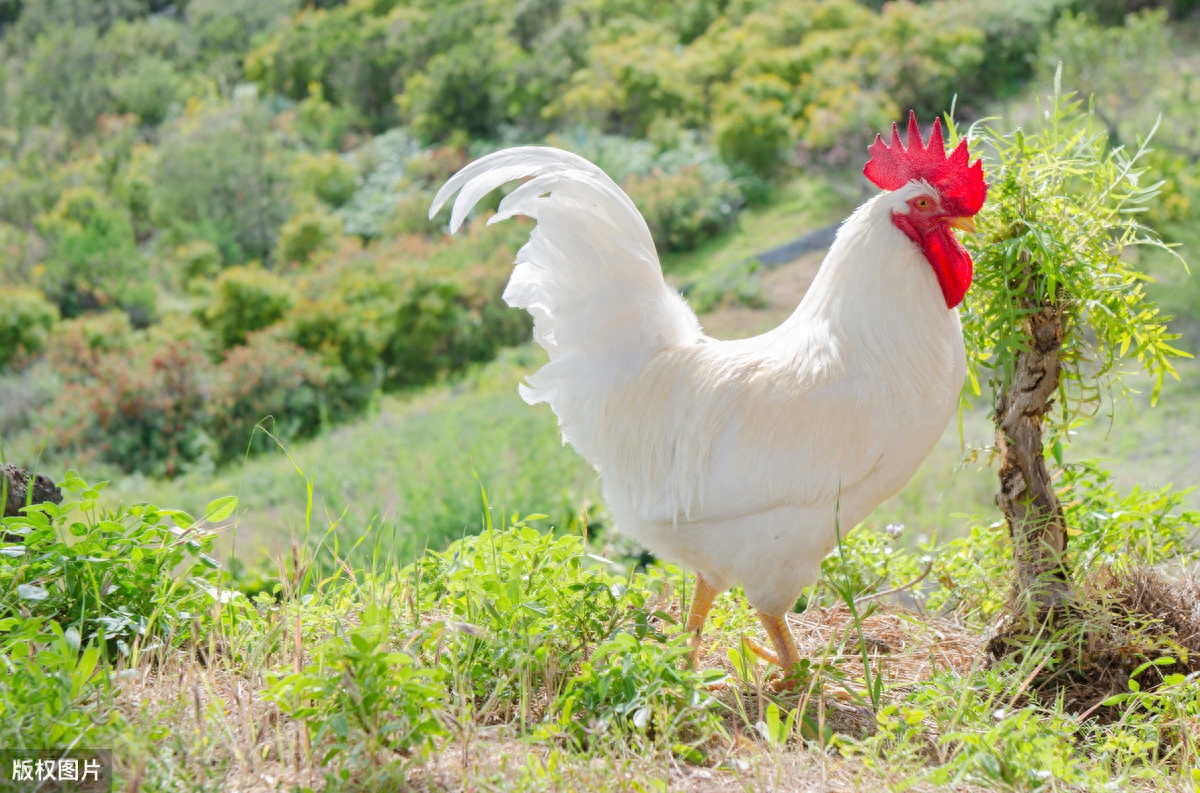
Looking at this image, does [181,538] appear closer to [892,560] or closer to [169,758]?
[169,758]

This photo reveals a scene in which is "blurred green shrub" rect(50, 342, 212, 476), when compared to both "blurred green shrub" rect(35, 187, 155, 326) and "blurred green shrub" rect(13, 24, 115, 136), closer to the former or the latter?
"blurred green shrub" rect(35, 187, 155, 326)

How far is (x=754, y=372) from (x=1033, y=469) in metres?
1.06

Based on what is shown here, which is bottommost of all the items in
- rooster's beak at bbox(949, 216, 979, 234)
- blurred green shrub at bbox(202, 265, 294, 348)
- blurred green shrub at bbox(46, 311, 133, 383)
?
blurred green shrub at bbox(46, 311, 133, 383)

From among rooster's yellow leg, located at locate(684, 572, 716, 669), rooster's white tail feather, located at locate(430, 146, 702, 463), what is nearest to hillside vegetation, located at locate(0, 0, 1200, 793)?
rooster's yellow leg, located at locate(684, 572, 716, 669)

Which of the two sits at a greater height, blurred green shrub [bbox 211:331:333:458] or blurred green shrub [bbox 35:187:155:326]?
blurred green shrub [bbox 35:187:155:326]

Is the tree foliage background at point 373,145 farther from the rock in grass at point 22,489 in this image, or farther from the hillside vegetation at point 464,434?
the rock in grass at point 22,489

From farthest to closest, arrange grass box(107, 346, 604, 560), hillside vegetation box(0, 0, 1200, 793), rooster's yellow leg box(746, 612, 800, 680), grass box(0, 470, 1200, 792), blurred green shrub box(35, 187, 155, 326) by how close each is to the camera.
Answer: blurred green shrub box(35, 187, 155, 326), grass box(107, 346, 604, 560), rooster's yellow leg box(746, 612, 800, 680), hillside vegetation box(0, 0, 1200, 793), grass box(0, 470, 1200, 792)

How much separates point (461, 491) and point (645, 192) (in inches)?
255

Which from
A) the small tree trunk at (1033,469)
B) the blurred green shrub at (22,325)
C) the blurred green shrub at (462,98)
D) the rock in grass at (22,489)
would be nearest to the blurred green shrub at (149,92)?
the blurred green shrub at (462,98)

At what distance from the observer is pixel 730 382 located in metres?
3.37

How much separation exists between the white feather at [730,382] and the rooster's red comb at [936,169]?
7 cm

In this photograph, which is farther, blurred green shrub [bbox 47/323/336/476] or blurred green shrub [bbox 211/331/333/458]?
blurred green shrub [bbox 211/331/333/458]

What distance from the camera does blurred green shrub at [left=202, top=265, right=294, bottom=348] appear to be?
11273 mm

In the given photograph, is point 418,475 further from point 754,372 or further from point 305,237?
point 305,237
